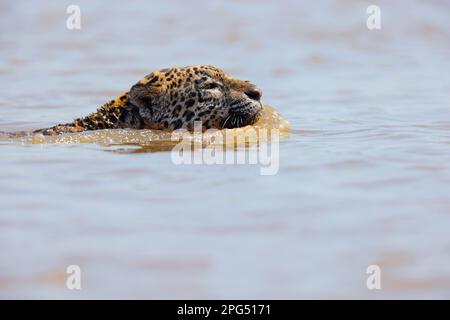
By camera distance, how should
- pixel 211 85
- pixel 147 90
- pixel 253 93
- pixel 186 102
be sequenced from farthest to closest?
pixel 253 93
pixel 211 85
pixel 186 102
pixel 147 90

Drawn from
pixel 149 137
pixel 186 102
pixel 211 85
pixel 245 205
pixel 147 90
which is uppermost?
pixel 211 85

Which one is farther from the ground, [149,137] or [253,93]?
[253,93]

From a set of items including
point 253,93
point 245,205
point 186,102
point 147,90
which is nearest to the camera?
point 245,205

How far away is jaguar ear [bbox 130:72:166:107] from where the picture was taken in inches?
491

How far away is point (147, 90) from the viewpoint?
12.5 meters

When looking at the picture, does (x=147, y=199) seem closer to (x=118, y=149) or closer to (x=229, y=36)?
(x=118, y=149)

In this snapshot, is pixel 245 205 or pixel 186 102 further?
pixel 186 102

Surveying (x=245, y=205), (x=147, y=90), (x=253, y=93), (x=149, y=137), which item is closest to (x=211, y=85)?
(x=253, y=93)

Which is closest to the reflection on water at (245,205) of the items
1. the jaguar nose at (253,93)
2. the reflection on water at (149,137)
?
the reflection on water at (149,137)

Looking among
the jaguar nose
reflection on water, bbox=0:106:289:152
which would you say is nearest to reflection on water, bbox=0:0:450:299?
reflection on water, bbox=0:106:289:152

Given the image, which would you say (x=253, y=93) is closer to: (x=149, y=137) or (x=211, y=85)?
(x=211, y=85)

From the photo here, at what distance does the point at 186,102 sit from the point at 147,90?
52cm

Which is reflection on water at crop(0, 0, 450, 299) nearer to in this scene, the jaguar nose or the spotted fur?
the spotted fur
